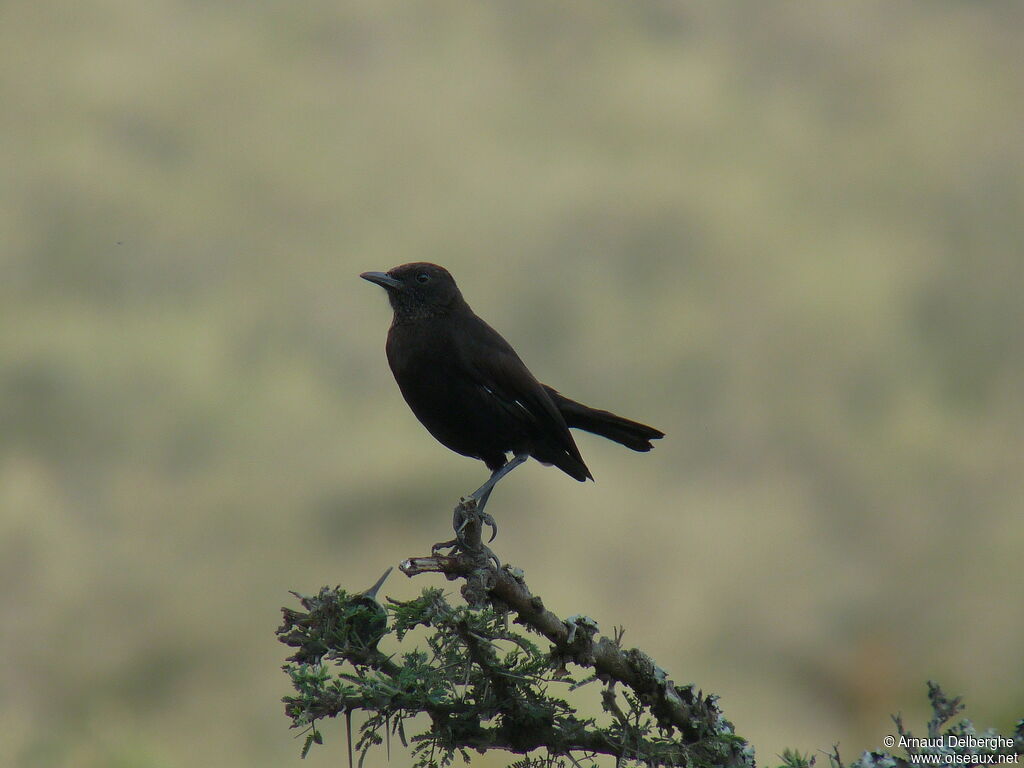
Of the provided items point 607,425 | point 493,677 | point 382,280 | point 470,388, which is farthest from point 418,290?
point 493,677

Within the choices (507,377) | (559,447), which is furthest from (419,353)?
(559,447)

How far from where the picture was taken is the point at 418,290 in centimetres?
514

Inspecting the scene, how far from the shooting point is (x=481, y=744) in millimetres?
3191

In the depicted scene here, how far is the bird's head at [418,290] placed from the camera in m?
5.12

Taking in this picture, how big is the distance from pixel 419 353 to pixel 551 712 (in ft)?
6.72

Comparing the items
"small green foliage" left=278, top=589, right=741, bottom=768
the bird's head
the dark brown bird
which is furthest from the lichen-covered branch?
the bird's head

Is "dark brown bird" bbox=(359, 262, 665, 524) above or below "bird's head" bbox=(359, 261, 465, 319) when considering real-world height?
below

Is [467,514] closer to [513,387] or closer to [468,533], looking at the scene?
[468,533]

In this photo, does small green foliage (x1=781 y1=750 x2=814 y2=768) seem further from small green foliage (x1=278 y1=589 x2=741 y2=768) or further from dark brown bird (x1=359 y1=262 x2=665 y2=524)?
dark brown bird (x1=359 y1=262 x2=665 y2=524)

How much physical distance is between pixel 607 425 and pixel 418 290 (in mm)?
1190

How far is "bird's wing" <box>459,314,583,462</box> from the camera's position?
4820 mm

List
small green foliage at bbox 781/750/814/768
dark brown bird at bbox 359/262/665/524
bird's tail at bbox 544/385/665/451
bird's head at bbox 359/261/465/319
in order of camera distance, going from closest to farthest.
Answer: small green foliage at bbox 781/750/814/768
dark brown bird at bbox 359/262/665/524
bird's head at bbox 359/261/465/319
bird's tail at bbox 544/385/665/451

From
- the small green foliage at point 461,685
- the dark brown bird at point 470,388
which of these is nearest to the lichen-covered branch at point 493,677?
the small green foliage at point 461,685

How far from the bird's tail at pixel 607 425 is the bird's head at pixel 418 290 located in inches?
30.2
